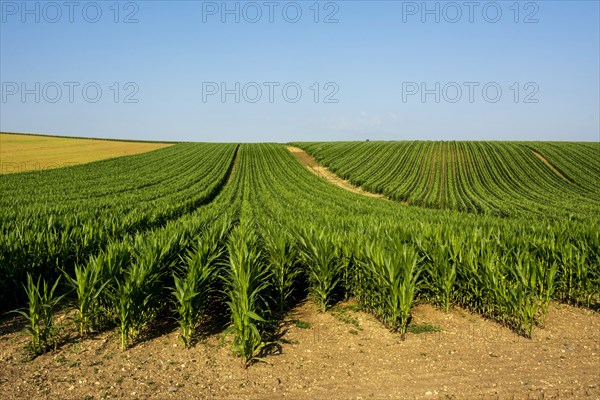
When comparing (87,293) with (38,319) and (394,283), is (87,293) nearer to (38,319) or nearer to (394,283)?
(38,319)

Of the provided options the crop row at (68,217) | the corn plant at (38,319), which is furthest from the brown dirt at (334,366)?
the crop row at (68,217)

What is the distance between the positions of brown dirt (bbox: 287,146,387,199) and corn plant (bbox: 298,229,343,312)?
33.7 metres

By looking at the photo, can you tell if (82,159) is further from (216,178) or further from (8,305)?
(8,305)

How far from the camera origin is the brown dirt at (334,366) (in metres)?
4.62

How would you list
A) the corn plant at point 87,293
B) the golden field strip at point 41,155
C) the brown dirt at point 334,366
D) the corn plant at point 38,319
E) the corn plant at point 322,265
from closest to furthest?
the brown dirt at point 334,366 → the corn plant at point 38,319 → the corn plant at point 87,293 → the corn plant at point 322,265 → the golden field strip at point 41,155

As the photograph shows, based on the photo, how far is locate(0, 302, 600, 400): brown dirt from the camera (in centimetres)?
462

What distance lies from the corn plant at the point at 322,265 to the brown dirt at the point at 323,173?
33.7 meters

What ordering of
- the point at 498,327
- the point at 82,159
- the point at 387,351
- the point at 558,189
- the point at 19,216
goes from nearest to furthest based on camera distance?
1. the point at 387,351
2. the point at 498,327
3. the point at 19,216
4. the point at 558,189
5. the point at 82,159

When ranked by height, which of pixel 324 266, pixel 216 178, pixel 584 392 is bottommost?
pixel 584 392

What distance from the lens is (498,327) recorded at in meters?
6.38

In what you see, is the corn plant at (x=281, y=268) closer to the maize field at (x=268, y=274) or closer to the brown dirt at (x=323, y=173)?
the maize field at (x=268, y=274)

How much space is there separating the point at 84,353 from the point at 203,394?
210 centimetres

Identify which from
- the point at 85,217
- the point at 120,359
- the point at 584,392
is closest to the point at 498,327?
the point at 584,392

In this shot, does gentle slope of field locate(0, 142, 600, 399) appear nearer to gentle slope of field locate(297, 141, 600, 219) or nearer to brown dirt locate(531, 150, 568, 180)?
gentle slope of field locate(297, 141, 600, 219)
